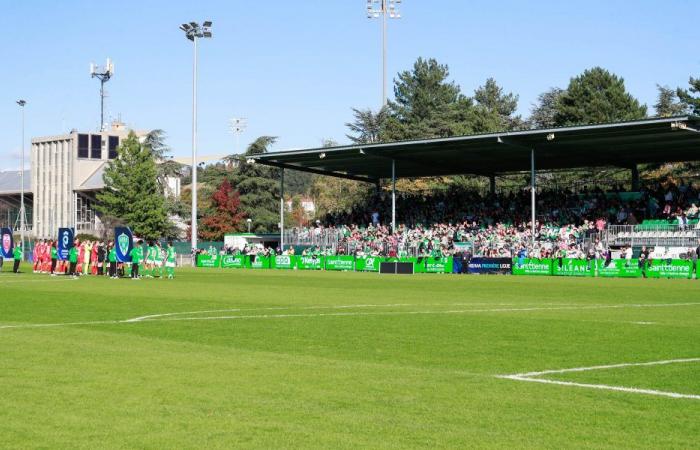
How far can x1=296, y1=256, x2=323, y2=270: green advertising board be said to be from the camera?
64188 millimetres

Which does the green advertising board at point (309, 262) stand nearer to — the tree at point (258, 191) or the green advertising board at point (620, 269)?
the green advertising board at point (620, 269)

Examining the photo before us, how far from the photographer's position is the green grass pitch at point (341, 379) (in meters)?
7.68

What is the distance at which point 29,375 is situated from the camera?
Result: 10844 millimetres

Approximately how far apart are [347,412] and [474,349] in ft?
17.5

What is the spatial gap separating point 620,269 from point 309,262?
22.3 m

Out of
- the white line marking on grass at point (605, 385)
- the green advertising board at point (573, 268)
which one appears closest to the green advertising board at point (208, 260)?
the green advertising board at point (573, 268)

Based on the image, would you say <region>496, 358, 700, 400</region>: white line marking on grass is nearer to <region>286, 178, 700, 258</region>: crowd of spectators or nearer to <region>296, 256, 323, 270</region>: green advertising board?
<region>286, 178, 700, 258</region>: crowd of spectators

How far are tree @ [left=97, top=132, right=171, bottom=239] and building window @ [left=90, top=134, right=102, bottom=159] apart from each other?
36.3ft

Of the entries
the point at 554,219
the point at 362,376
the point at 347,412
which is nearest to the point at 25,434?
the point at 347,412

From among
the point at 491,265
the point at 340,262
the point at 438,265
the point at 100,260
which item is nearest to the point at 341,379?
the point at 100,260

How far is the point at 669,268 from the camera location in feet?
157

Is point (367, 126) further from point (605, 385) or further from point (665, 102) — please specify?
point (605, 385)

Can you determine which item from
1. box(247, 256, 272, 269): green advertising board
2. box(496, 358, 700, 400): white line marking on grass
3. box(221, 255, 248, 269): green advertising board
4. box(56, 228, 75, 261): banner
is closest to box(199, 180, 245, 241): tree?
box(221, 255, 248, 269): green advertising board

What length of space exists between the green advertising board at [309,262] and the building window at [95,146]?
48.3 metres
